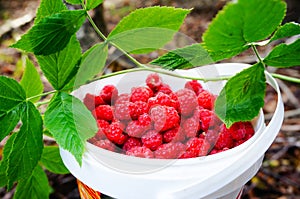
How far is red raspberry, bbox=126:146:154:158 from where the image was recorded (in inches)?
29.1

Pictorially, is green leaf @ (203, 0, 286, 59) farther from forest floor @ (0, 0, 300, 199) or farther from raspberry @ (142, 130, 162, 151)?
forest floor @ (0, 0, 300, 199)

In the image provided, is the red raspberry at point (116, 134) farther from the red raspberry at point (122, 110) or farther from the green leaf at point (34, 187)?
the green leaf at point (34, 187)

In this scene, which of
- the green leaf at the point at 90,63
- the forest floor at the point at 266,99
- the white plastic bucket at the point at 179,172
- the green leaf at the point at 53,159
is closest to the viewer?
the white plastic bucket at the point at 179,172

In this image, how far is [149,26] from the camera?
778mm

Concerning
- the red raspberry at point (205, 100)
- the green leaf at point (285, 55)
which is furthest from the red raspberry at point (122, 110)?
the green leaf at point (285, 55)

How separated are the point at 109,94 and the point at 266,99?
897 mm

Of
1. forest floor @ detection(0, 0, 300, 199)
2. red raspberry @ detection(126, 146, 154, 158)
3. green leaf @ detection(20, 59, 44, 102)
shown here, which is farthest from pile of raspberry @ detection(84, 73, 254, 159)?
forest floor @ detection(0, 0, 300, 199)

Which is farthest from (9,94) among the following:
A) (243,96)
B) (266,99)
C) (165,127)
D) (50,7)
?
(266,99)

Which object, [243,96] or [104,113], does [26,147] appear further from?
[243,96]

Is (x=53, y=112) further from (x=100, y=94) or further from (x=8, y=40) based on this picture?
(x=8, y=40)

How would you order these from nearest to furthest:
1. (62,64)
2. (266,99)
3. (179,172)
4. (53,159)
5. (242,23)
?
(242,23), (179,172), (62,64), (53,159), (266,99)

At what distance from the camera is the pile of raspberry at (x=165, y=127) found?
0.75 m

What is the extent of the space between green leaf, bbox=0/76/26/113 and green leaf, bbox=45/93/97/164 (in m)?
0.06

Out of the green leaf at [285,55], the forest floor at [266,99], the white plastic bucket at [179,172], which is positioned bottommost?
the forest floor at [266,99]
